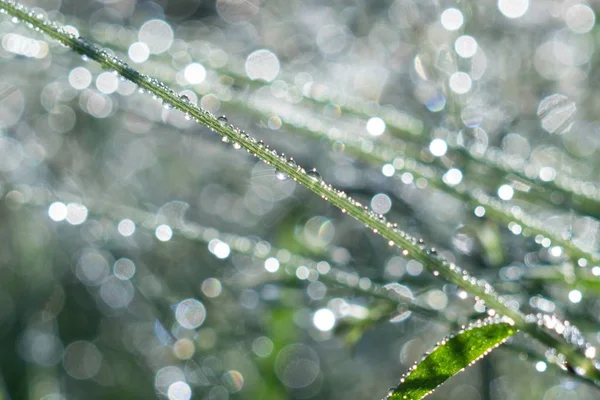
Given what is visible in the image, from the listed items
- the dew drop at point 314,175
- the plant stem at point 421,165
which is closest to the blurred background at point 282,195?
the plant stem at point 421,165

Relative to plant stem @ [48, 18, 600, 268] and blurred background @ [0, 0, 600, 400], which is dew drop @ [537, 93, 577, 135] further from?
plant stem @ [48, 18, 600, 268]

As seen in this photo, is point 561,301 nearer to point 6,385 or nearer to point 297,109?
point 297,109

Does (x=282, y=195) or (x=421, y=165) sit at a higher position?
(x=421, y=165)

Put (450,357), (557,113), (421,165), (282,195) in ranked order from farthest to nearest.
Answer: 1. (282,195)
2. (557,113)
3. (421,165)
4. (450,357)

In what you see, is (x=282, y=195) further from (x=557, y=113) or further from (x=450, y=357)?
(x=450, y=357)

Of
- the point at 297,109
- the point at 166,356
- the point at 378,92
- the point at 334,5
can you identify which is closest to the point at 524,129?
the point at 378,92

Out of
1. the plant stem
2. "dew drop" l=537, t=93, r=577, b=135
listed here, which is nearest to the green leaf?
the plant stem

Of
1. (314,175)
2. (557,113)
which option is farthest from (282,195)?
(314,175)
